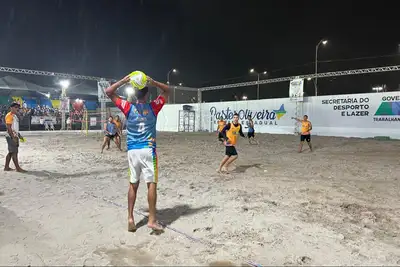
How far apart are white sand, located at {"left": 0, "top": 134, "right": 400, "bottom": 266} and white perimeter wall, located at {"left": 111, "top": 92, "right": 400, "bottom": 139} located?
430 inches

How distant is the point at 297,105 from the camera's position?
22234 millimetres

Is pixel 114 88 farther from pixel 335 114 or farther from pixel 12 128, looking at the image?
pixel 335 114

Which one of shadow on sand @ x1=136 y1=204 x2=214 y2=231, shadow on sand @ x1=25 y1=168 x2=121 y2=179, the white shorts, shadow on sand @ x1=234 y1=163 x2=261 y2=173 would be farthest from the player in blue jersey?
shadow on sand @ x1=234 y1=163 x2=261 y2=173

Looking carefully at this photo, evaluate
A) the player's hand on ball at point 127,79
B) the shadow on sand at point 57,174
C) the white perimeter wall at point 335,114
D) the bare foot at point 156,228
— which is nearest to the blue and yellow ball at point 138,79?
the player's hand on ball at point 127,79

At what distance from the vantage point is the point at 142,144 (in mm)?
4074

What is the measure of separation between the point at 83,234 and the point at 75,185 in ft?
10.2

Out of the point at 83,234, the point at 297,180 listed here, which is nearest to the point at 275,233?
the point at 83,234

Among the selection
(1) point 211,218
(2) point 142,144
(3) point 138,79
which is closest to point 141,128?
(2) point 142,144

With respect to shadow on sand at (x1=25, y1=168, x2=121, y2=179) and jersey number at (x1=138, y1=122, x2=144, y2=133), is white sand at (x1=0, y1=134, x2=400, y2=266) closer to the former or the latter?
shadow on sand at (x1=25, y1=168, x2=121, y2=179)

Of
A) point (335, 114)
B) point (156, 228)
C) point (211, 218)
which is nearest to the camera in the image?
point (156, 228)

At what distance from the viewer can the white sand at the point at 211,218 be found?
338 cm

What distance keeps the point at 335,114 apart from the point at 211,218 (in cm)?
1802

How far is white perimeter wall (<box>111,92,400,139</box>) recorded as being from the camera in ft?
58.9

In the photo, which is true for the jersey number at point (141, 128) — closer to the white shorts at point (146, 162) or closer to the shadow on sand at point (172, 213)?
the white shorts at point (146, 162)
